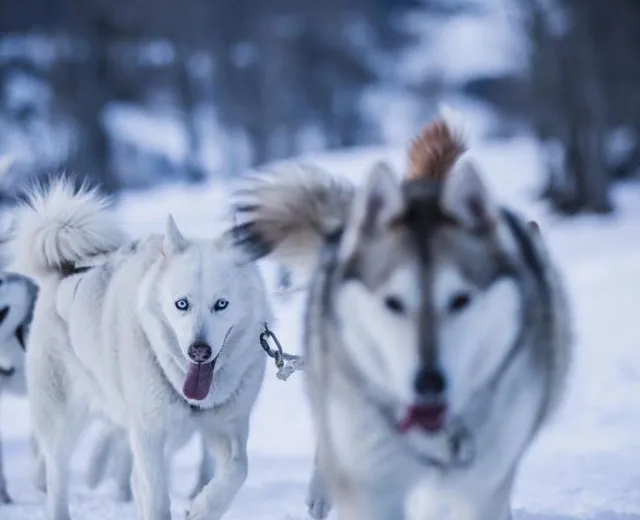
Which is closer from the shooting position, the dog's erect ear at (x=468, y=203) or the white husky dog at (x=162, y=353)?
the dog's erect ear at (x=468, y=203)

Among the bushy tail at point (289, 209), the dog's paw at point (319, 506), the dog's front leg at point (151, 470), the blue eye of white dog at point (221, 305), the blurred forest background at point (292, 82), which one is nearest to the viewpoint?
the bushy tail at point (289, 209)

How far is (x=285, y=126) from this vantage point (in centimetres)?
2508

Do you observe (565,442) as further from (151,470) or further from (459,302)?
(459,302)

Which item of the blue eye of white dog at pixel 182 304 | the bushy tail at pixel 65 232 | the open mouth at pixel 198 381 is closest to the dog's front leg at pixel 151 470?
the open mouth at pixel 198 381

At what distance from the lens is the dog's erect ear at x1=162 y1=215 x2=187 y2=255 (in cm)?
355

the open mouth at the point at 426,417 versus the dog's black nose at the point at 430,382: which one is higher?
the dog's black nose at the point at 430,382

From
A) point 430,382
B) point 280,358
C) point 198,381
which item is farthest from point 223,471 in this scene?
point 430,382

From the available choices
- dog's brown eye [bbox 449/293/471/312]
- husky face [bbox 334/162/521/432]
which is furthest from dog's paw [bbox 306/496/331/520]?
dog's brown eye [bbox 449/293/471/312]

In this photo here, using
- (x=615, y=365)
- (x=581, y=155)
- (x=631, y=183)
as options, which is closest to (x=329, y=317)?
(x=615, y=365)

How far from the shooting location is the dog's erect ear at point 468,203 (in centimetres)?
218

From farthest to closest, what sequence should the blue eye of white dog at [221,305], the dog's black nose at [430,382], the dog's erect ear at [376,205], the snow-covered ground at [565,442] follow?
the snow-covered ground at [565,442] < the blue eye of white dog at [221,305] < the dog's erect ear at [376,205] < the dog's black nose at [430,382]

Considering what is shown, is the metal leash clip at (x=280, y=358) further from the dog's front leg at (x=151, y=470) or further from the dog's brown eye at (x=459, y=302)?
the dog's brown eye at (x=459, y=302)

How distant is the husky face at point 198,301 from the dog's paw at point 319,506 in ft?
2.61

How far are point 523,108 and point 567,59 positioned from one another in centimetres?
A: 534
